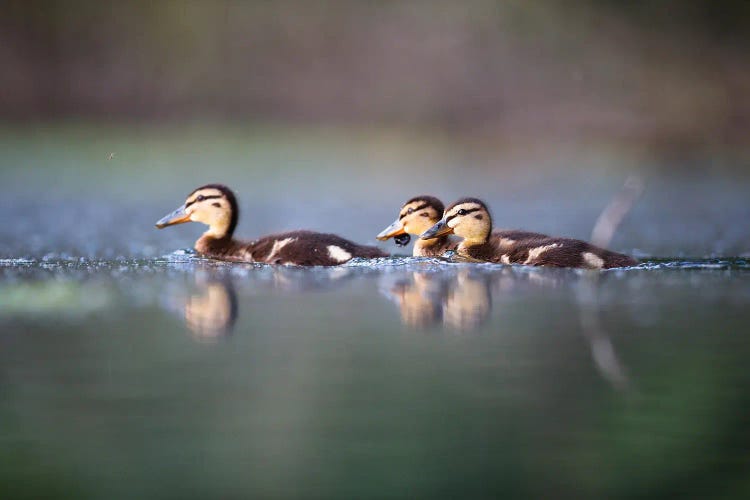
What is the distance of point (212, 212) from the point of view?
8.09 m

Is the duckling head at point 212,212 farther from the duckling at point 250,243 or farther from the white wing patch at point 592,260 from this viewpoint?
the white wing patch at point 592,260

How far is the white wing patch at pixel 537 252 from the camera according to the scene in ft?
22.5

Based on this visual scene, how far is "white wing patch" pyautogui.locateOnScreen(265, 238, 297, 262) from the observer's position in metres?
7.23

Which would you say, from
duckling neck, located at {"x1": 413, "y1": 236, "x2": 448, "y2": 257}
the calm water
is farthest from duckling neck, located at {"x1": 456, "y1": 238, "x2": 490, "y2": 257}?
the calm water

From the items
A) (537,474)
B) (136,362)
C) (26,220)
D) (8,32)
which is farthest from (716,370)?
(8,32)

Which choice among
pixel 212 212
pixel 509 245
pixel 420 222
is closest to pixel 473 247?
pixel 509 245

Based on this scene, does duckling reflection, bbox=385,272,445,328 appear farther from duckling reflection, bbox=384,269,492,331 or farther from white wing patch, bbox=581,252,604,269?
white wing patch, bbox=581,252,604,269

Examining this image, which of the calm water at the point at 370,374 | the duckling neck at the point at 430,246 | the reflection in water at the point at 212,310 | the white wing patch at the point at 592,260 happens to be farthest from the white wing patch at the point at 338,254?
the white wing patch at the point at 592,260

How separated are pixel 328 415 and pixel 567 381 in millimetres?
768

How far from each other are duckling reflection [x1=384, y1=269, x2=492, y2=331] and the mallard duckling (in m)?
0.44

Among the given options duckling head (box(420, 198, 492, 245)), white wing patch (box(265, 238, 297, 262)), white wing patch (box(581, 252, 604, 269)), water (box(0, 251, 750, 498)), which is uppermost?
duckling head (box(420, 198, 492, 245))

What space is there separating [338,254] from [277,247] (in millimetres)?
407

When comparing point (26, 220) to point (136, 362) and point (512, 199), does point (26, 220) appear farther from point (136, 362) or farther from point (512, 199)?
point (136, 362)

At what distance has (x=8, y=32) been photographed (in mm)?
14609
